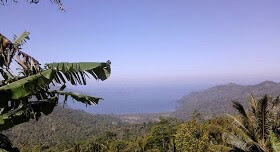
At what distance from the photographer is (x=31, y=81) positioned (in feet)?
13.8

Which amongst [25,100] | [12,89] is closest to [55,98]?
[25,100]

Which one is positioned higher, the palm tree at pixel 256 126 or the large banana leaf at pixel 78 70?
the large banana leaf at pixel 78 70

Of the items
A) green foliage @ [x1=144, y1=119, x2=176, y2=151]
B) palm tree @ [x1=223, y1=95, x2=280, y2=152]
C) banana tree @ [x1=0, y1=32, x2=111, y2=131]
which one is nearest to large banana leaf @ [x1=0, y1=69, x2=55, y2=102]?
banana tree @ [x1=0, y1=32, x2=111, y2=131]

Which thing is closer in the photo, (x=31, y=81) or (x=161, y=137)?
(x=31, y=81)

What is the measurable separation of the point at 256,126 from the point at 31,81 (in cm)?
1220

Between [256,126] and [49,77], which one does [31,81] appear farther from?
[256,126]

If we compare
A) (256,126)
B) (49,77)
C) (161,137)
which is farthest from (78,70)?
(161,137)

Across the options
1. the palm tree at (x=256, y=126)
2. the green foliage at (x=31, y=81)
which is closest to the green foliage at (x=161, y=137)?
the palm tree at (x=256, y=126)

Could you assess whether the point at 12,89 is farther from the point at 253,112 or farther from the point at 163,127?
the point at 163,127

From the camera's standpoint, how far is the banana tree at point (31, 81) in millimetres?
3939

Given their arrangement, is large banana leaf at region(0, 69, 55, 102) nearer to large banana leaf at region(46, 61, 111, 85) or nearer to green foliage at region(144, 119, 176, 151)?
large banana leaf at region(46, 61, 111, 85)

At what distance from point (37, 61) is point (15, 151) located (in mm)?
1702

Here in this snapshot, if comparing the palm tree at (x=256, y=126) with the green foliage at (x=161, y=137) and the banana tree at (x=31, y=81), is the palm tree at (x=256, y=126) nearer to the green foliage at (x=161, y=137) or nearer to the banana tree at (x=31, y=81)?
the banana tree at (x=31, y=81)

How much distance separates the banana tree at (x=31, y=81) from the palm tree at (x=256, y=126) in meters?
10.6
